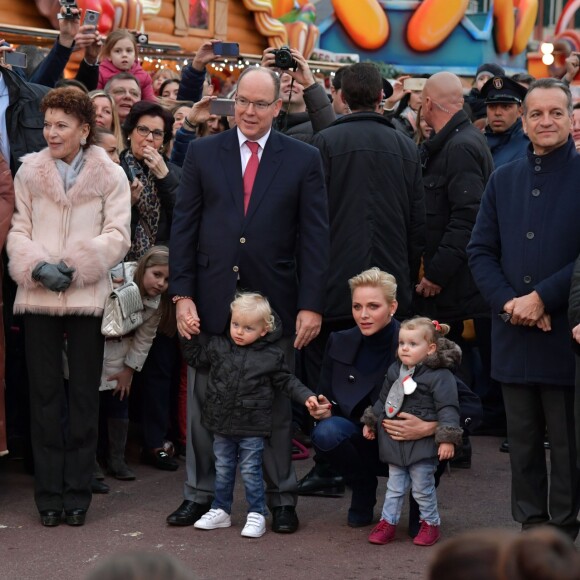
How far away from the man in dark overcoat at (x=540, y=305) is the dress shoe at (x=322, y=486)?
1245mm

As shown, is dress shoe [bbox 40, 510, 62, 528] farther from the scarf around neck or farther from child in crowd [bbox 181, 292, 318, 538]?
the scarf around neck

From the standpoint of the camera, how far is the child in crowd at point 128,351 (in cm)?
677

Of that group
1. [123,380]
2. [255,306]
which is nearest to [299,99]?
[123,380]

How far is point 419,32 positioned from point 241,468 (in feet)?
75.7

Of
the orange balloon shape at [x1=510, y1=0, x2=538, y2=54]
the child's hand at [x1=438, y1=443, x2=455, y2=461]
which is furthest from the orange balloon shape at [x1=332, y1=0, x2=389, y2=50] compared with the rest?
the child's hand at [x1=438, y1=443, x2=455, y2=461]

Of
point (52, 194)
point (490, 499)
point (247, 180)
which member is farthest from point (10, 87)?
point (490, 499)

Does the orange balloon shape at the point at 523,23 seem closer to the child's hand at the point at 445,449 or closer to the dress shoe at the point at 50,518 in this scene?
the child's hand at the point at 445,449

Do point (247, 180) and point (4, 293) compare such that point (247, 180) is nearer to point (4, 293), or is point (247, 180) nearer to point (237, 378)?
point (237, 378)

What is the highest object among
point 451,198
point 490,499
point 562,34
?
point 562,34

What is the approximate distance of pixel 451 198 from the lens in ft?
24.5

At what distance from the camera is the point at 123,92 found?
804 centimetres

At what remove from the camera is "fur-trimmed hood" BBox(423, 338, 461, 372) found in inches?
222

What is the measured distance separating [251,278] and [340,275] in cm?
107

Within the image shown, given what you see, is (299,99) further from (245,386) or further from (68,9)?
(245,386)
